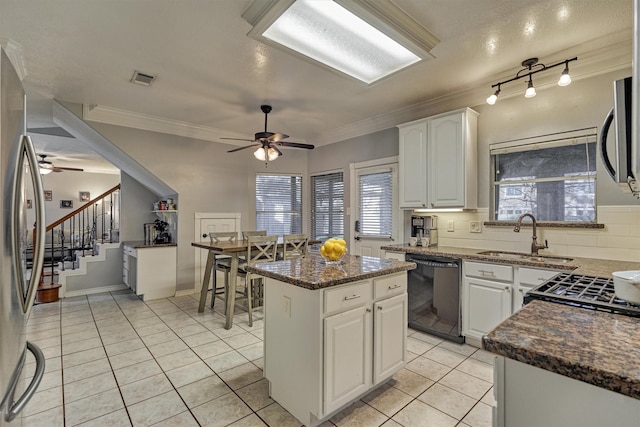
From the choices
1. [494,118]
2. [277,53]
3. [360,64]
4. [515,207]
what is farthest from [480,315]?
[277,53]

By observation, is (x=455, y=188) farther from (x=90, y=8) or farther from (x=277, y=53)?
(x=90, y=8)

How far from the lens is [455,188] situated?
10.6 feet

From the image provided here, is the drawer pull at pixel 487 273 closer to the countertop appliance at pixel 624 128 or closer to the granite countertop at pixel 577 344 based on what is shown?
the granite countertop at pixel 577 344

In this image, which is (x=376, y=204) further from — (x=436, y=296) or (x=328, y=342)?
(x=328, y=342)

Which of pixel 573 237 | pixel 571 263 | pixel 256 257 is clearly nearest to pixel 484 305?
pixel 571 263

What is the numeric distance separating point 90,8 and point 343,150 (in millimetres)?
3494

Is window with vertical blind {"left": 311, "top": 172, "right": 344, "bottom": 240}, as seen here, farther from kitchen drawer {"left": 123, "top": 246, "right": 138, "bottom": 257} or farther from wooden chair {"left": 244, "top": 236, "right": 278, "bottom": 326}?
kitchen drawer {"left": 123, "top": 246, "right": 138, "bottom": 257}

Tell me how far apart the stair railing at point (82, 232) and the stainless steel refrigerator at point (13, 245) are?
420 cm

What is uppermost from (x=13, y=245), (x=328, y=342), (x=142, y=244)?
(x=13, y=245)

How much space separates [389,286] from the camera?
6.98 feet

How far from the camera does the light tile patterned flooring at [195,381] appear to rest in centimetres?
190

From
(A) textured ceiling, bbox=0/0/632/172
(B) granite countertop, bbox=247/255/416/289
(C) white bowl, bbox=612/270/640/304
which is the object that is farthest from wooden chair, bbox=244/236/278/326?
(C) white bowl, bbox=612/270/640/304

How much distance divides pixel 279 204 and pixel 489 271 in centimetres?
376

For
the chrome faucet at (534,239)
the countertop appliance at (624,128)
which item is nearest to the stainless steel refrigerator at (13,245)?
the countertop appliance at (624,128)
